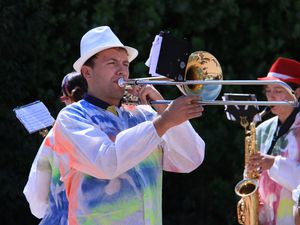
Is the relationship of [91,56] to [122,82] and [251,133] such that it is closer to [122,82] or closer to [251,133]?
[122,82]

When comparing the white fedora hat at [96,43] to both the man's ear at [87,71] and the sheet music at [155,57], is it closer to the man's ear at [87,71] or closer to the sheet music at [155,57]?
the man's ear at [87,71]

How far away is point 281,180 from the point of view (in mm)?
5703

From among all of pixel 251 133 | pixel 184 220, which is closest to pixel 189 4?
pixel 184 220

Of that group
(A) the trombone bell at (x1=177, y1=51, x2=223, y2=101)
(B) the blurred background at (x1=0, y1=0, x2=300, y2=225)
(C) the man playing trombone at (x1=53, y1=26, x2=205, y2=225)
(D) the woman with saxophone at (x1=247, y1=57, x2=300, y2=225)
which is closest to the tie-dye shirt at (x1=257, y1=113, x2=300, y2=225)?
(D) the woman with saxophone at (x1=247, y1=57, x2=300, y2=225)

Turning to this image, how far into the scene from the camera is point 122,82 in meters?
4.45

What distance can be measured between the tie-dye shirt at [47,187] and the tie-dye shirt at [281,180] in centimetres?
147

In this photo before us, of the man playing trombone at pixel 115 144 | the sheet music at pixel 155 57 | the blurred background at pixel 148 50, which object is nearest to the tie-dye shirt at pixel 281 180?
the man playing trombone at pixel 115 144

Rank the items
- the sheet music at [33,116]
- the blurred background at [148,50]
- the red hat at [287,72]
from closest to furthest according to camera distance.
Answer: the sheet music at [33,116], the red hat at [287,72], the blurred background at [148,50]

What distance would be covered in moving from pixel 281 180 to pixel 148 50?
2.87 metres

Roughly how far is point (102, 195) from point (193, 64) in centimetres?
80

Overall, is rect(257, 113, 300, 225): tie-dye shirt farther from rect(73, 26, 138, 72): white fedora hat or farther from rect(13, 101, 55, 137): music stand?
rect(73, 26, 138, 72): white fedora hat

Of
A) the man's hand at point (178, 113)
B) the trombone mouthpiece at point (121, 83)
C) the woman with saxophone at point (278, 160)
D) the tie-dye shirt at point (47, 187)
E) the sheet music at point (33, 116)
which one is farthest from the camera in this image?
the woman with saxophone at point (278, 160)

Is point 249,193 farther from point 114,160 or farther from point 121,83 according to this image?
point 114,160

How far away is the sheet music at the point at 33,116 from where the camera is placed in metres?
5.60
